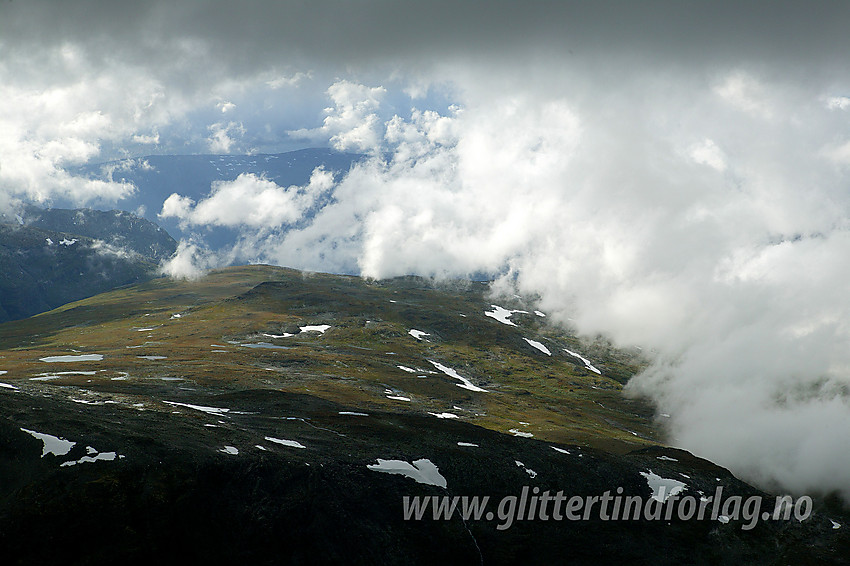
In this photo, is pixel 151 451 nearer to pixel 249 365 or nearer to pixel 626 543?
pixel 626 543

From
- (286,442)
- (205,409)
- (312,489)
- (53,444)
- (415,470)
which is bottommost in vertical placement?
(53,444)

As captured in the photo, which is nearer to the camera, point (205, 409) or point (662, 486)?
point (662, 486)

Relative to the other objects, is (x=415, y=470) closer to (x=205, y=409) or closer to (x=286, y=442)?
(x=286, y=442)

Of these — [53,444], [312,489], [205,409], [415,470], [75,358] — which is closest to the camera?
[53,444]

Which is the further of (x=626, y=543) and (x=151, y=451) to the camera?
(x=626, y=543)

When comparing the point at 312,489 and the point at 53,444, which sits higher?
the point at 312,489

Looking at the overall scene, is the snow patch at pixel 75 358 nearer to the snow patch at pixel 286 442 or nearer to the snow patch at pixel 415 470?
the snow patch at pixel 286 442

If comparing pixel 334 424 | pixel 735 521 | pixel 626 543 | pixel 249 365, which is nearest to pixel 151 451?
pixel 334 424

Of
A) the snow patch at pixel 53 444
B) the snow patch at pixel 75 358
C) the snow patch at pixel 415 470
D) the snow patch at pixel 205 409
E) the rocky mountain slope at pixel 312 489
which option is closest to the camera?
the rocky mountain slope at pixel 312 489

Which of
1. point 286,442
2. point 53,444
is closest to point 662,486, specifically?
point 286,442

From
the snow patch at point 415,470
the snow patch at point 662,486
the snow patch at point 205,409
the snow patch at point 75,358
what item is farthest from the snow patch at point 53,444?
the snow patch at point 75,358

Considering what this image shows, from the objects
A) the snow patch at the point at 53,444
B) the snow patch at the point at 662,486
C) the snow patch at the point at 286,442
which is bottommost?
the snow patch at the point at 53,444
